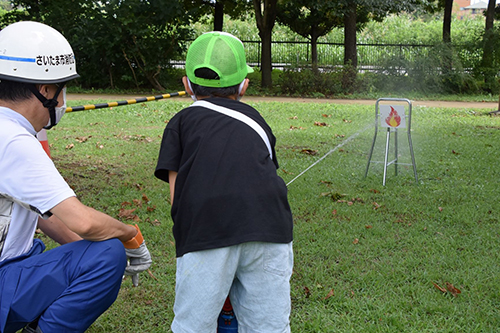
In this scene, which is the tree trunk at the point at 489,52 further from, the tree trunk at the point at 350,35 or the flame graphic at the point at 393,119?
the flame graphic at the point at 393,119

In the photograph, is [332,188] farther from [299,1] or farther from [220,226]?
[299,1]

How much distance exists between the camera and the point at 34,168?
6.70ft

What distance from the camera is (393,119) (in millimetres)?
6266

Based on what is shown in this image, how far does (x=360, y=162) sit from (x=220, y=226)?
5.68m

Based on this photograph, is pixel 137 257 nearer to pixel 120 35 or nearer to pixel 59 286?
pixel 59 286

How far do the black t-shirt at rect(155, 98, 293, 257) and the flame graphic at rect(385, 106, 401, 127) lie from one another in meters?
4.35

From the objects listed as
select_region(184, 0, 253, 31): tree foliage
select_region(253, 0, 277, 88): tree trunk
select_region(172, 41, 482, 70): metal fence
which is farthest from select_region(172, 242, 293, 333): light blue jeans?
select_region(172, 41, 482, 70): metal fence

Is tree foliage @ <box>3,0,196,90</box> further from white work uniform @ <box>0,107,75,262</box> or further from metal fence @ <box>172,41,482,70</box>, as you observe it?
white work uniform @ <box>0,107,75,262</box>

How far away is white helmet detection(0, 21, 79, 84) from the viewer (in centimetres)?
225

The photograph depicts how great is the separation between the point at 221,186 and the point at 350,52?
57.5 ft

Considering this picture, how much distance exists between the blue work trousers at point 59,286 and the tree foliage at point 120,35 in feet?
47.7

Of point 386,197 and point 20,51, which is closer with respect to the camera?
point 20,51

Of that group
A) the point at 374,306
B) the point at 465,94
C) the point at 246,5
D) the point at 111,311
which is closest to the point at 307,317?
the point at 374,306

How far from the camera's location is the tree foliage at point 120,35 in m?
16.2
